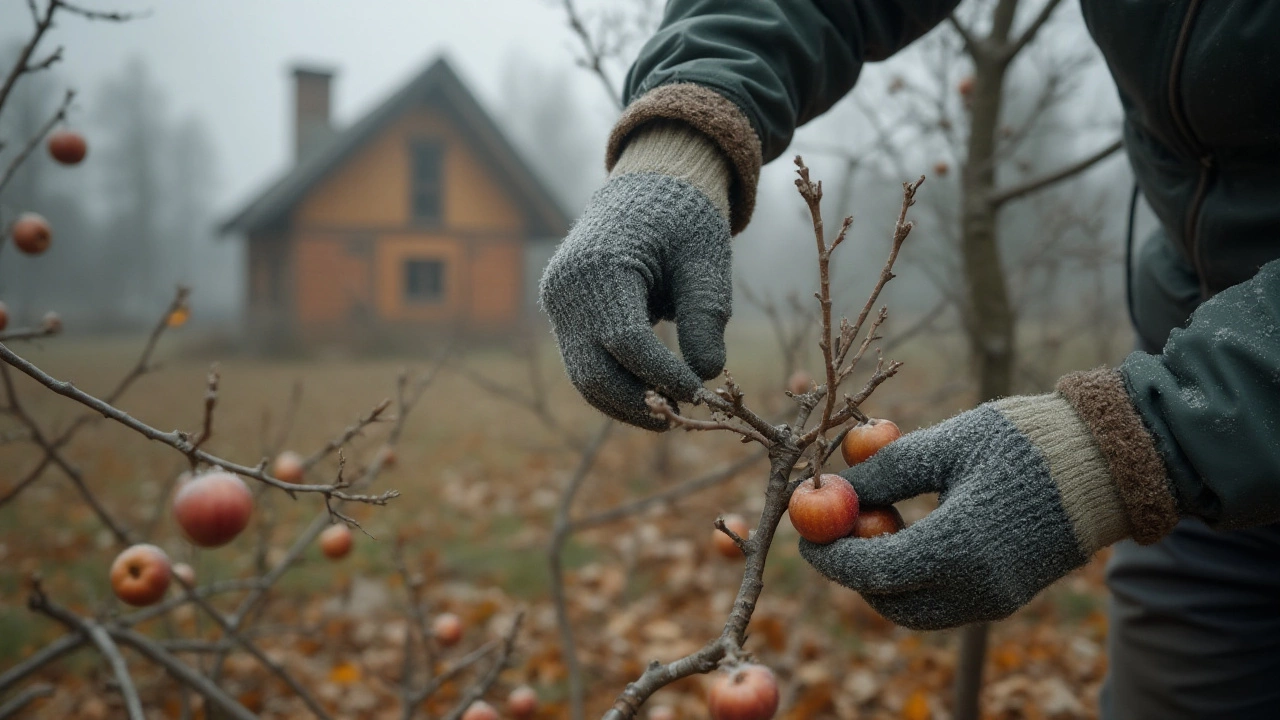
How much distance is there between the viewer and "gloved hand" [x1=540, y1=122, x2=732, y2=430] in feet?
4.01

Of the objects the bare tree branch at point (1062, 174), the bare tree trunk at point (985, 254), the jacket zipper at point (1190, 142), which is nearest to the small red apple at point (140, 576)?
the jacket zipper at point (1190, 142)

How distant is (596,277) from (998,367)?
5.75 feet

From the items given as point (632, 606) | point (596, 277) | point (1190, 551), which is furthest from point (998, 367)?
point (632, 606)

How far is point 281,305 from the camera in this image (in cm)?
1770

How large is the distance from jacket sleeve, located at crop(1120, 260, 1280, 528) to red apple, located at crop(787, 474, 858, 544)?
438 millimetres

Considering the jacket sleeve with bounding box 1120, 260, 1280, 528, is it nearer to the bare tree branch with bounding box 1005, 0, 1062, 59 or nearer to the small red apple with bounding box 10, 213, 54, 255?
the bare tree branch with bounding box 1005, 0, 1062, 59

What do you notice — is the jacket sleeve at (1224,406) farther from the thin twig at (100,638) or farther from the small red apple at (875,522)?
the thin twig at (100,638)

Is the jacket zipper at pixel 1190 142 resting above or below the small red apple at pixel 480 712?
above

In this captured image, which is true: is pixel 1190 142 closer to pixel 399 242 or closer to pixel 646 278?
pixel 646 278

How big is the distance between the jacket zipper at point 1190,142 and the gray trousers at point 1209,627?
55 cm

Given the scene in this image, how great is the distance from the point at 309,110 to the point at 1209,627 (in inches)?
859

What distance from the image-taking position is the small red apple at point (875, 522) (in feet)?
3.81

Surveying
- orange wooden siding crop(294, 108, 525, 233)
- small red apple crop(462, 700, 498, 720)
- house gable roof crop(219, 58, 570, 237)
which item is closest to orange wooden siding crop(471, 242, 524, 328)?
orange wooden siding crop(294, 108, 525, 233)

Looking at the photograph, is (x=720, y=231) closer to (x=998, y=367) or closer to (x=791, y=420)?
(x=998, y=367)
